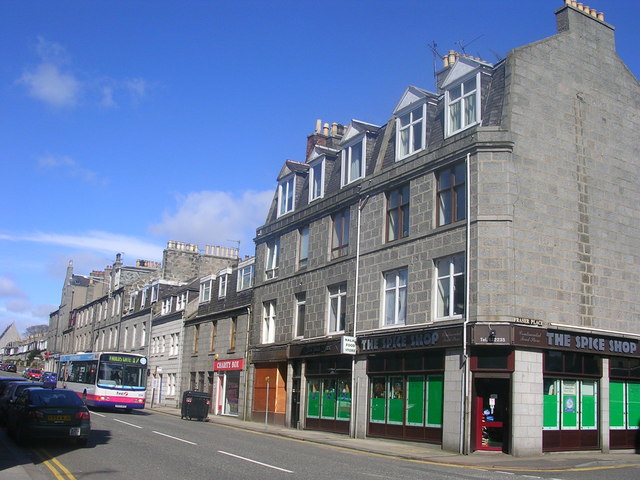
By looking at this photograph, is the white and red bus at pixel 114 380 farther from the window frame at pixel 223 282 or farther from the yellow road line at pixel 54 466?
the yellow road line at pixel 54 466

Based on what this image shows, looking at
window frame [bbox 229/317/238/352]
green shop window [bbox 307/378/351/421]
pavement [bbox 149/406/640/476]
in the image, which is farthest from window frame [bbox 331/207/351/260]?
window frame [bbox 229/317/238/352]

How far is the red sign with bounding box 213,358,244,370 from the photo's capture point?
36.7 meters

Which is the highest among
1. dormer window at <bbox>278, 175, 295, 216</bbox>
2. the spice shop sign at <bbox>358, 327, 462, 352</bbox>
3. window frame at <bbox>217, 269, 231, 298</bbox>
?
dormer window at <bbox>278, 175, 295, 216</bbox>

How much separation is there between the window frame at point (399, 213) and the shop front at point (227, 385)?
1440 centimetres

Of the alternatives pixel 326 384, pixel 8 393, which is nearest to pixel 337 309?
pixel 326 384

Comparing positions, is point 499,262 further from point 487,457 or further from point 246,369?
point 246,369

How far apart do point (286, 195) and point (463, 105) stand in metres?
13.8

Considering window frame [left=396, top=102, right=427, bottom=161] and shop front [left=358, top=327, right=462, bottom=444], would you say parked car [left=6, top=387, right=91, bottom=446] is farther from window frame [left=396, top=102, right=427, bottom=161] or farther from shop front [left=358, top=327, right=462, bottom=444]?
window frame [left=396, top=102, right=427, bottom=161]

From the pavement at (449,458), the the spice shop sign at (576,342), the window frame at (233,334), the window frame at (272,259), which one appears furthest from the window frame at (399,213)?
the window frame at (233,334)

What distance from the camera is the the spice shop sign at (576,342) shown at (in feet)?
66.5

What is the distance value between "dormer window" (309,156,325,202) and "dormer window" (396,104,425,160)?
247 inches

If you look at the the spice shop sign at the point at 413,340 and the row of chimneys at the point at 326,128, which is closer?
the the spice shop sign at the point at 413,340

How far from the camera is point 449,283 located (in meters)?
22.5

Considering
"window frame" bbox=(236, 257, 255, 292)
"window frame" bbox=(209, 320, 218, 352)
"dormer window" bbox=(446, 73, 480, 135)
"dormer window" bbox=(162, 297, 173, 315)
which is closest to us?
"dormer window" bbox=(446, 73, 480, 135)
